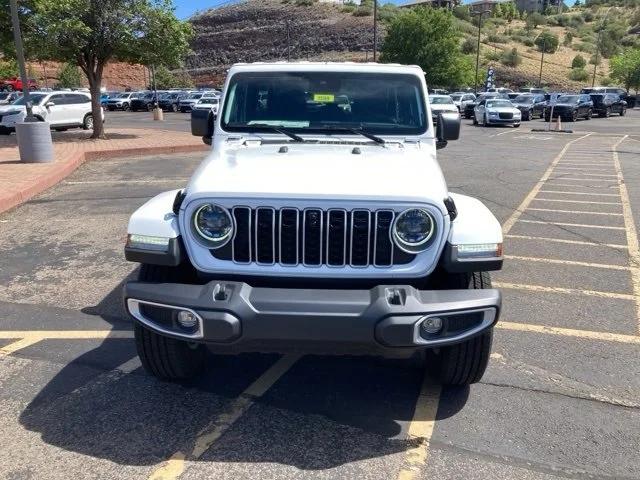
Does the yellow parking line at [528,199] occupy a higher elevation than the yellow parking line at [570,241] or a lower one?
lower

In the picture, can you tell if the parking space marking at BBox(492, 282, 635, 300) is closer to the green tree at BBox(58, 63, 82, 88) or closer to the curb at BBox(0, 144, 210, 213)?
the curb at BBox(0, 144, 210, 213)

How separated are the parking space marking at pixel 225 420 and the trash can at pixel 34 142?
1088cm

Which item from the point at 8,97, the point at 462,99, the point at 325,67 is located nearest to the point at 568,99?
the point at 462,99

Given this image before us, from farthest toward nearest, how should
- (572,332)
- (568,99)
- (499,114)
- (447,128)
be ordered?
(568,99) → (499,114) → (447,128) → (572,332)

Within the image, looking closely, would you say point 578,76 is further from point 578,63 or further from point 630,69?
point 630,69

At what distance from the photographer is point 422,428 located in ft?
10.7

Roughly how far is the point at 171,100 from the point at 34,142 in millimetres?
34185

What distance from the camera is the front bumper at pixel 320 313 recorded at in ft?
9.07

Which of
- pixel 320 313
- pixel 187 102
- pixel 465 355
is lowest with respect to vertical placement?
pixel 187 102

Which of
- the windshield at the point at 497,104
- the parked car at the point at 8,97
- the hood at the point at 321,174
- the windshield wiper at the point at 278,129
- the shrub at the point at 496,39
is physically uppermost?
the shrub at the point at 496,39

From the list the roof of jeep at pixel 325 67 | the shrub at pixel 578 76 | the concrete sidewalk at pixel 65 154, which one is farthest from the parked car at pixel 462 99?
the shrub at pixel 578 76

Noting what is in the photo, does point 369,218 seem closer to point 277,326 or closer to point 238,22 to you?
point 277,326

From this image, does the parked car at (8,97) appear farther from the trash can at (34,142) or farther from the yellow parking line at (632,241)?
the yellow parking line at (632,241)

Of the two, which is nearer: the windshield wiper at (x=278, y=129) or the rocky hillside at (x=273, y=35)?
the windshield wiper at (x=278, y=129)
